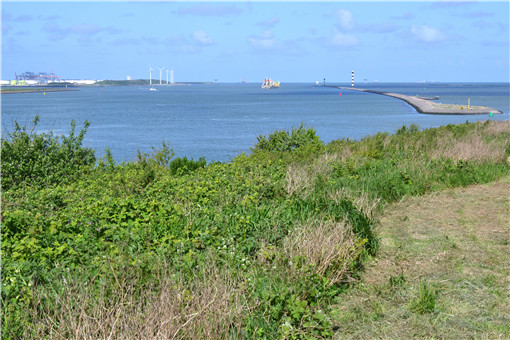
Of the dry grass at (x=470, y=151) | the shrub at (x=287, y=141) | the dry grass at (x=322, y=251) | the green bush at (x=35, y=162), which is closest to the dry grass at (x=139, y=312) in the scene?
the dry grass at (x=322, y=251)

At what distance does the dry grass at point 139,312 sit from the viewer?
4.25 m

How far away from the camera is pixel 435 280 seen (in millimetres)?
6551

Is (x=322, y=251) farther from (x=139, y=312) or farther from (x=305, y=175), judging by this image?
(x=305, y=175)

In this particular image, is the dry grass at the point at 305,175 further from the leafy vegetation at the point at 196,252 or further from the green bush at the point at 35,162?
the green bush at the point at 35,162

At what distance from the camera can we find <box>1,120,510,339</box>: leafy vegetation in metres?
4.61

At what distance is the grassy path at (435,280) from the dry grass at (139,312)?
4.35ft

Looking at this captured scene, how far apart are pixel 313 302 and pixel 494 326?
1844mm

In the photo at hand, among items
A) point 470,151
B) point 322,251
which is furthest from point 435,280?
point 470,151

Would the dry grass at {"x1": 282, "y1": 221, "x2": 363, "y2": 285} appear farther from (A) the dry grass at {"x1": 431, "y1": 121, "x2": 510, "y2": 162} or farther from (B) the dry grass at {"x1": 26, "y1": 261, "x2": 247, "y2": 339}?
(A) the dry grass at {"x1": 431, "y1": 121, "x2": 510, "y2": 162}

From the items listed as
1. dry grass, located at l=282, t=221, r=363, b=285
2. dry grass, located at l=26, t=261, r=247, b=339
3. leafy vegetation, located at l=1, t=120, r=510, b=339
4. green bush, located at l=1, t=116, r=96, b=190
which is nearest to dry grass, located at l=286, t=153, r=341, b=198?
leafy vegetation, located at l=1, t=120, r=510, b=339

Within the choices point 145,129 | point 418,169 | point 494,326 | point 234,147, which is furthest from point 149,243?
point 145,129

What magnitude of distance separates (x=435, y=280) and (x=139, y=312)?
3.82 meters

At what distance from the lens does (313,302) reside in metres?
5.64

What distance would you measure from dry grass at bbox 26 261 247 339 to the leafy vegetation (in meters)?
0.02
